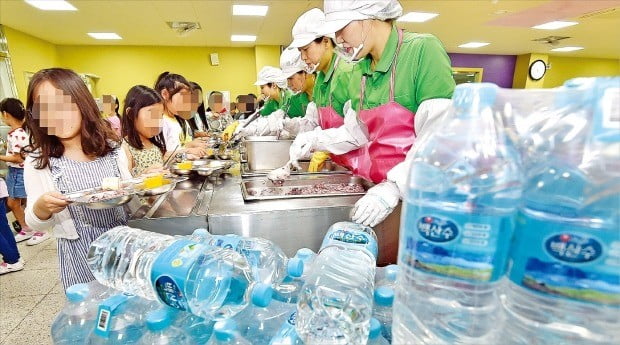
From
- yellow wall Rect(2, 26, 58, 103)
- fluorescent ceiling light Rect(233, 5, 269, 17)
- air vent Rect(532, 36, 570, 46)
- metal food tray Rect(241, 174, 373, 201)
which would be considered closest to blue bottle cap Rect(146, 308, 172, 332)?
metal food tray Rect(241, 174, 373, 201)

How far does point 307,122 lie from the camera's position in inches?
135

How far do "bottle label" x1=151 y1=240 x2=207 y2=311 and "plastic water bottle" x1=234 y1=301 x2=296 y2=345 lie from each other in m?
0.15

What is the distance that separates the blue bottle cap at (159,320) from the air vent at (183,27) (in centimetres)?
844

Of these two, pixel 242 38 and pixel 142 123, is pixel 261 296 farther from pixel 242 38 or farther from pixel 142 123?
pixel 242 38

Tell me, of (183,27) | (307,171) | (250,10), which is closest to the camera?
(307,171)

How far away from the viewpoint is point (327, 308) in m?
0.66

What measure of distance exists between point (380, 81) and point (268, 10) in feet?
20.0

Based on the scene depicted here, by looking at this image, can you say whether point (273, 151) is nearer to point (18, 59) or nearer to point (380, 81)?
point (380, 81)

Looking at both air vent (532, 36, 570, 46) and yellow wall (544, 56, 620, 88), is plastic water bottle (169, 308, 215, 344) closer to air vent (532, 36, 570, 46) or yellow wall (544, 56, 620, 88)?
air vent (532, 36, 570, 46)

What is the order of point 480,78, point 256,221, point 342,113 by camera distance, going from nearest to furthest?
point 256,221, point 342,113, point 480,78

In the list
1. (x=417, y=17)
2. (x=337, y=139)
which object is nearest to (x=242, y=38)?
(x=417, y=17)

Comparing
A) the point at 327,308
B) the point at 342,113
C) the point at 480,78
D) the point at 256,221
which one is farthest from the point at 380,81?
the point at 480,78

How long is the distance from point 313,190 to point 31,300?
2853 mm

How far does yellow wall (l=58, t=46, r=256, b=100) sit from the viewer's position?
33.2 feet
